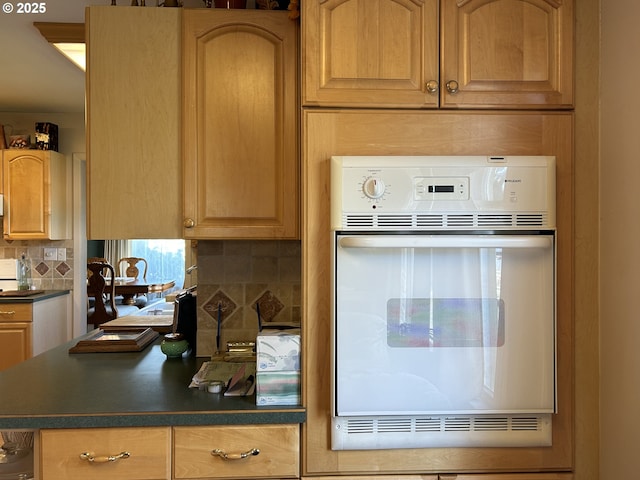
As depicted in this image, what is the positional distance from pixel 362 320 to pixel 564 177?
74 cm

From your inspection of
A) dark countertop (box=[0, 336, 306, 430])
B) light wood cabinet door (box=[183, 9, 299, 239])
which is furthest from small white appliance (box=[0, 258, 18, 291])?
light wood cabinet door (box=[183, 9, 299, 239])

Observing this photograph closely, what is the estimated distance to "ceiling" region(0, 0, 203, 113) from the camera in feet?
8.27

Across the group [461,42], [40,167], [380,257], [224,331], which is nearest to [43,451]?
[224,331]

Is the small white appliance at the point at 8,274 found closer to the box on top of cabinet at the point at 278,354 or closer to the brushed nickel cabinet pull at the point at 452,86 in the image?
the box on top of cabinet at the point at 278,354

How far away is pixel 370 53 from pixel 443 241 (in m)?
0.60

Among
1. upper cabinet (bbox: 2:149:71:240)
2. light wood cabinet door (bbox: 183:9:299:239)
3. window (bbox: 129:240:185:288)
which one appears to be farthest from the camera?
window (bbox: 129:240:185:288)

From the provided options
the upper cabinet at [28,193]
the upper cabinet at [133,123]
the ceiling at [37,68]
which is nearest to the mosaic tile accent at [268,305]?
the upper cabinet at [133,123]

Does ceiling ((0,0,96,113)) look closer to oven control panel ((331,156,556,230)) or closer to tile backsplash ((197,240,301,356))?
tile backsplash ((197,240,301,356))

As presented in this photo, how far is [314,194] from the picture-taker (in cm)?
148

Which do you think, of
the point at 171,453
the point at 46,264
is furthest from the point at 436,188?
the point at 46,264

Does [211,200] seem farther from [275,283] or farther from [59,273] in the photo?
[59,273]

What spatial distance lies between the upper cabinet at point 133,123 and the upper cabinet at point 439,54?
55cm

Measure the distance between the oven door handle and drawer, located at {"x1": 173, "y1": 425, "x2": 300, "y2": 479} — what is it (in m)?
0.59

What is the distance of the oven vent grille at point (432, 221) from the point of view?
4.70 ft
